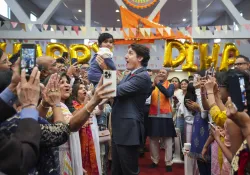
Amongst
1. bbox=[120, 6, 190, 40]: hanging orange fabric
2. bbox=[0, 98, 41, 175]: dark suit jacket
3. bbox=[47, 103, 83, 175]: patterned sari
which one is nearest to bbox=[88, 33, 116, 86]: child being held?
bbox=[47, 103, 83, 175]: patterned sari

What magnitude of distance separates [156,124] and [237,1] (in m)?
9.32

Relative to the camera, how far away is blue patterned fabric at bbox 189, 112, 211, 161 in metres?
3.19

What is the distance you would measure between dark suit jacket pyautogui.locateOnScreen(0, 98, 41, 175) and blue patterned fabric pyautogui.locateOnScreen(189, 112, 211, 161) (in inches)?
91.7

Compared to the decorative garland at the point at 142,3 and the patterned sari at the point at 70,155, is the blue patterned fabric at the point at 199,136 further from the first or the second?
the decorative garland at the point at 142,3

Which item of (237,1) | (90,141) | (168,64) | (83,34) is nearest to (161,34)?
(168,64)

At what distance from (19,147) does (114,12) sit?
11761 millimetres

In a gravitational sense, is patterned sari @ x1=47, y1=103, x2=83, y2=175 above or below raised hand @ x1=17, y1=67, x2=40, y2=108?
below

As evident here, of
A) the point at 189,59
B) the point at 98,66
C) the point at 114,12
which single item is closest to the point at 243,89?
the point at 98,66

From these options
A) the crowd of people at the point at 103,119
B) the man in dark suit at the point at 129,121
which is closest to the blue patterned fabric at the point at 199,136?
the crowd of people at the point at 103,119

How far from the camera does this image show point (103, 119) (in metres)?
3.94

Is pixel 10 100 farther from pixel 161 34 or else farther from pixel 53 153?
pixel 161 34

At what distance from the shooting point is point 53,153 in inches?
61.8

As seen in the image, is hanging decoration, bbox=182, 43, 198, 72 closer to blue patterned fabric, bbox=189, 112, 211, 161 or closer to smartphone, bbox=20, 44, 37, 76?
blue patterned fabric, bbox=189, 112, 211, 161

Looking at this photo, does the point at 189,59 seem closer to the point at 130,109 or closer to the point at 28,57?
the point at 130,109
